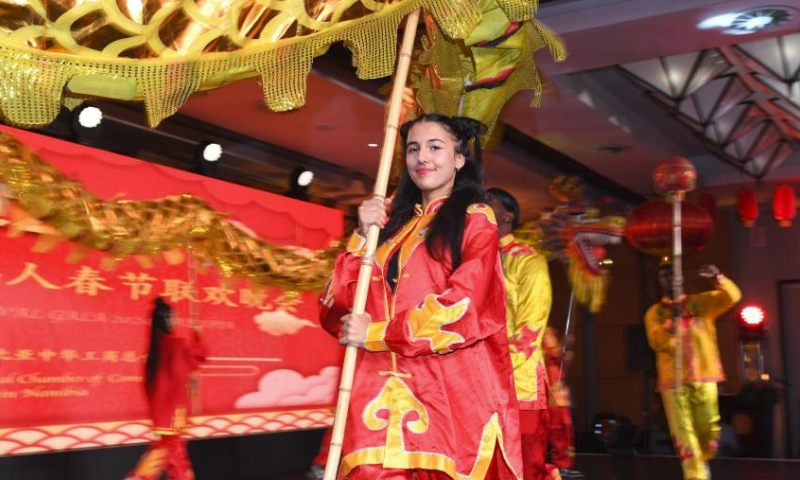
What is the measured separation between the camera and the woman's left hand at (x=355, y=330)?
1.82 metres

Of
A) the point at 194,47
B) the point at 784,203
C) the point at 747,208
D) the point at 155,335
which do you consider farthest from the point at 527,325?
the point at 784,203

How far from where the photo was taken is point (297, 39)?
1786mm

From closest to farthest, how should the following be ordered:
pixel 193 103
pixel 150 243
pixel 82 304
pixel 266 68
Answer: pixel 266 68 < pixel 150 243 < pixel 82 304 < pixel 193 103

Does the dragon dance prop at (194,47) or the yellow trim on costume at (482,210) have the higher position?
the dragon dance prop at (194,47)

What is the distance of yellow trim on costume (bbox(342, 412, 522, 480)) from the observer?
180 cm

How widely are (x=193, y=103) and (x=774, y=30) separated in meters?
3.92

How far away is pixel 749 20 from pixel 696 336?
1912 mm

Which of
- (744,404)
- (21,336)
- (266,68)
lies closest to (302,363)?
(21,336)

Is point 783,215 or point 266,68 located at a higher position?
point 783,215

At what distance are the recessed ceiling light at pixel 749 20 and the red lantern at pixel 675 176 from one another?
2.78ft

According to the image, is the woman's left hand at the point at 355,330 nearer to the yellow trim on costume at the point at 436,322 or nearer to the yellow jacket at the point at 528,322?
the yellow trim on costume at the point at 436,322

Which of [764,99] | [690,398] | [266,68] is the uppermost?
[764,99]

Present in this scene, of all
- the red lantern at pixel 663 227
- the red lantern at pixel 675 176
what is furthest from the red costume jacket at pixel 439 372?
the red lantern at pixel 663 227

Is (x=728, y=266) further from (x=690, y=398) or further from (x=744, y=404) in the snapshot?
(x=690, y=398)
